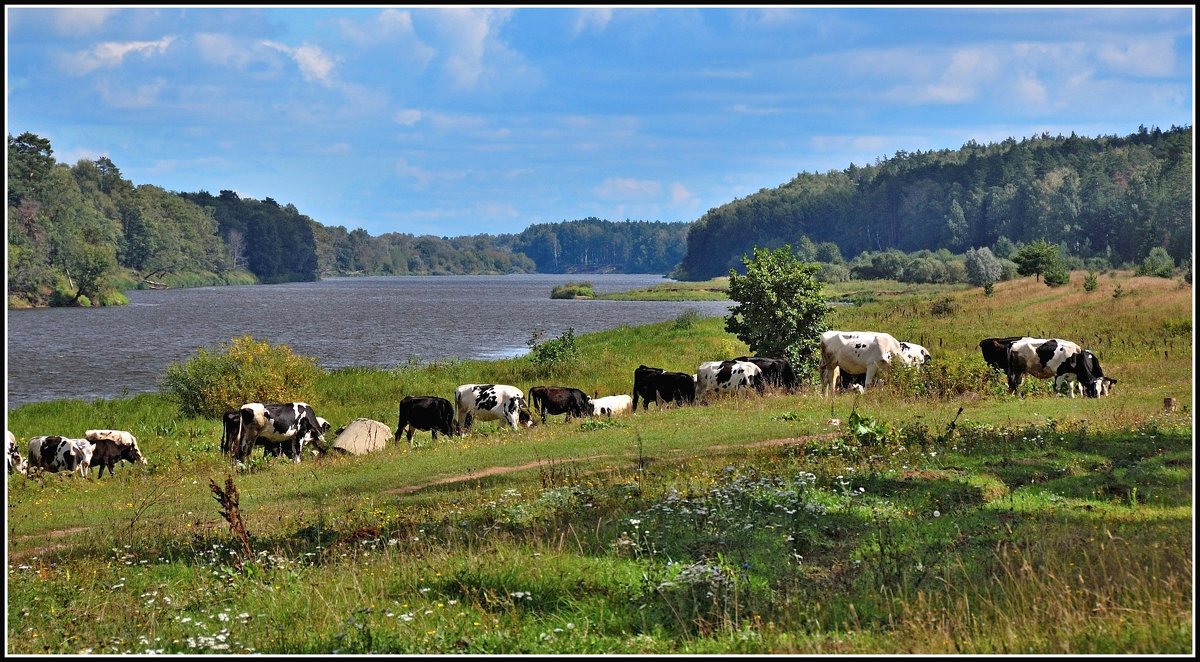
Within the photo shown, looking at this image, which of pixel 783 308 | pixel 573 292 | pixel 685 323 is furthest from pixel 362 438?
pixel 573 292

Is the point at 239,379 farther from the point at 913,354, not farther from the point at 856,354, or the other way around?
the point at 913,354

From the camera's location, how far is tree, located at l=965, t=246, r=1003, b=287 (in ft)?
452

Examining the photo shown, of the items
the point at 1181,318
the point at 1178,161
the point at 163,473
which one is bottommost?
the point at 163,473

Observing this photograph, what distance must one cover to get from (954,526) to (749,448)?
7.18 meters

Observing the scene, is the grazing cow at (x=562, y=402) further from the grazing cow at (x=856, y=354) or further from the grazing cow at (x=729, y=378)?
the grazing cow at (x=856, y=354)

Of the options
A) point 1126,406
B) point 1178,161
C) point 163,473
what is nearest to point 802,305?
point 1126,406

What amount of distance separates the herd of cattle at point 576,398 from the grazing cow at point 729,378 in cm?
3

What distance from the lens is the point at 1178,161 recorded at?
152m

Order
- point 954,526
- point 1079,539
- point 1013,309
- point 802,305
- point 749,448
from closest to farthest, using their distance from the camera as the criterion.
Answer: point 1079,539 → point 954,526 → point 749,448 → point 802,305 → point 1013,309

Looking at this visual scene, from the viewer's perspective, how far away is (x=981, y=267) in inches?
5620

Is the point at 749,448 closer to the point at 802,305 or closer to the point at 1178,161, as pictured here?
the point at 802,305

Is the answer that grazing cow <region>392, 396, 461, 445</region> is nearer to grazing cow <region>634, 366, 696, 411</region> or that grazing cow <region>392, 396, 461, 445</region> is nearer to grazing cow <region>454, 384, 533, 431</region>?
grazing cow <region>454, 384, 533, 431</region>

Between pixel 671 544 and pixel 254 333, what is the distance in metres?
83.1

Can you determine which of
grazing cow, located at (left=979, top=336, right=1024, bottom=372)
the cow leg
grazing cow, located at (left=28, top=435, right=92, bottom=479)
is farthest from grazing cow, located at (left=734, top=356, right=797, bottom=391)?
grazing cow, located at (left=28, top=435, right=92, bottom=479)
